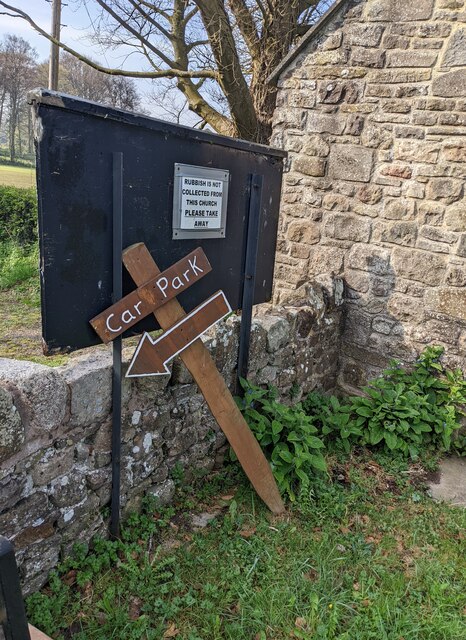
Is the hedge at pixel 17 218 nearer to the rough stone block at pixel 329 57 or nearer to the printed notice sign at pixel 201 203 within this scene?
the rough stone block at pixel 329 57

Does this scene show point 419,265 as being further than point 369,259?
No

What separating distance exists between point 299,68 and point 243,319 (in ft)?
8.69

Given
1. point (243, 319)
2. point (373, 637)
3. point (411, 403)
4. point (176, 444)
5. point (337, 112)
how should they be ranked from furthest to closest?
point (337, 112)
point (411, 403)
point (243, 319)
point (176, 444)
point (373, 637)

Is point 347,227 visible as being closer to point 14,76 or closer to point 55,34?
point 55,34

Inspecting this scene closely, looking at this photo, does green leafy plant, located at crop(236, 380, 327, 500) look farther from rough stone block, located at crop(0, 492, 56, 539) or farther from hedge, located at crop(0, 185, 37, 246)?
hedge, located at crop(0, 185, 37, 246)

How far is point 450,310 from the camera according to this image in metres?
3.87

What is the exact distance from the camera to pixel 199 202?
2.41 meters

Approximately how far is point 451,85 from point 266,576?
3690 millimetres

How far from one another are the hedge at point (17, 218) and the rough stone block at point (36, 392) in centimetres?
759

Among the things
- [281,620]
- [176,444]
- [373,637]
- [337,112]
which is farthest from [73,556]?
[337,112]

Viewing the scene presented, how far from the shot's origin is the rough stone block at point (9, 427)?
1783 millimetres

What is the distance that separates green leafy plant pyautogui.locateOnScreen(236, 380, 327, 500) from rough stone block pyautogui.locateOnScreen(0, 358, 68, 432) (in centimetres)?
132

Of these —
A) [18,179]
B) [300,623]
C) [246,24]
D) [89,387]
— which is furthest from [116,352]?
[18,179]

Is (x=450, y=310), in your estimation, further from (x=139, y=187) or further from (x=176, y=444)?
(x=139, y=187)
